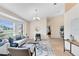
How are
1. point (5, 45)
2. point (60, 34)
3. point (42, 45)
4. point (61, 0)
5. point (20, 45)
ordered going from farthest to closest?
point (42, 45) < point (60, 34) < point (20, 45) < point (5, 45) < point (61, 0)

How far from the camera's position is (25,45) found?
3.16 m

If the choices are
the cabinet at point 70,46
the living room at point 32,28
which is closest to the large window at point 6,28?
the living room at point 32,28

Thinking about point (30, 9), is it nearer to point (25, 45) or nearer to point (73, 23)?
point (25, 45)

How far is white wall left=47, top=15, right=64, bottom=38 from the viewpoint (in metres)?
3.29

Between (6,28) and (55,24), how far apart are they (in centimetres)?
141

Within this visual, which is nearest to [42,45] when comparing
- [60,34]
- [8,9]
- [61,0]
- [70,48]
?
[60,34]

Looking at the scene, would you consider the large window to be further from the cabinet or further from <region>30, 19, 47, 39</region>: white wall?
the cabinet

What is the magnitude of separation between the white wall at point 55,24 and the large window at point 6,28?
1.11m

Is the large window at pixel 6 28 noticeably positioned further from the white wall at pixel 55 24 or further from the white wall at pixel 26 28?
the white wall at pixel 55 24

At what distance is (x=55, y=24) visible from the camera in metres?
3.36

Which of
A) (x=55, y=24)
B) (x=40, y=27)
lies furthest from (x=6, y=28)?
(x=55, y=24)

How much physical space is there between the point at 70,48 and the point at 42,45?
1.01m

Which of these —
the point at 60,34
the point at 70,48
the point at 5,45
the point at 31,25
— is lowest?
the point at 70,48

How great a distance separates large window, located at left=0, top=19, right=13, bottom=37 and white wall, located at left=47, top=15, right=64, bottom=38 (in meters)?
1.11
